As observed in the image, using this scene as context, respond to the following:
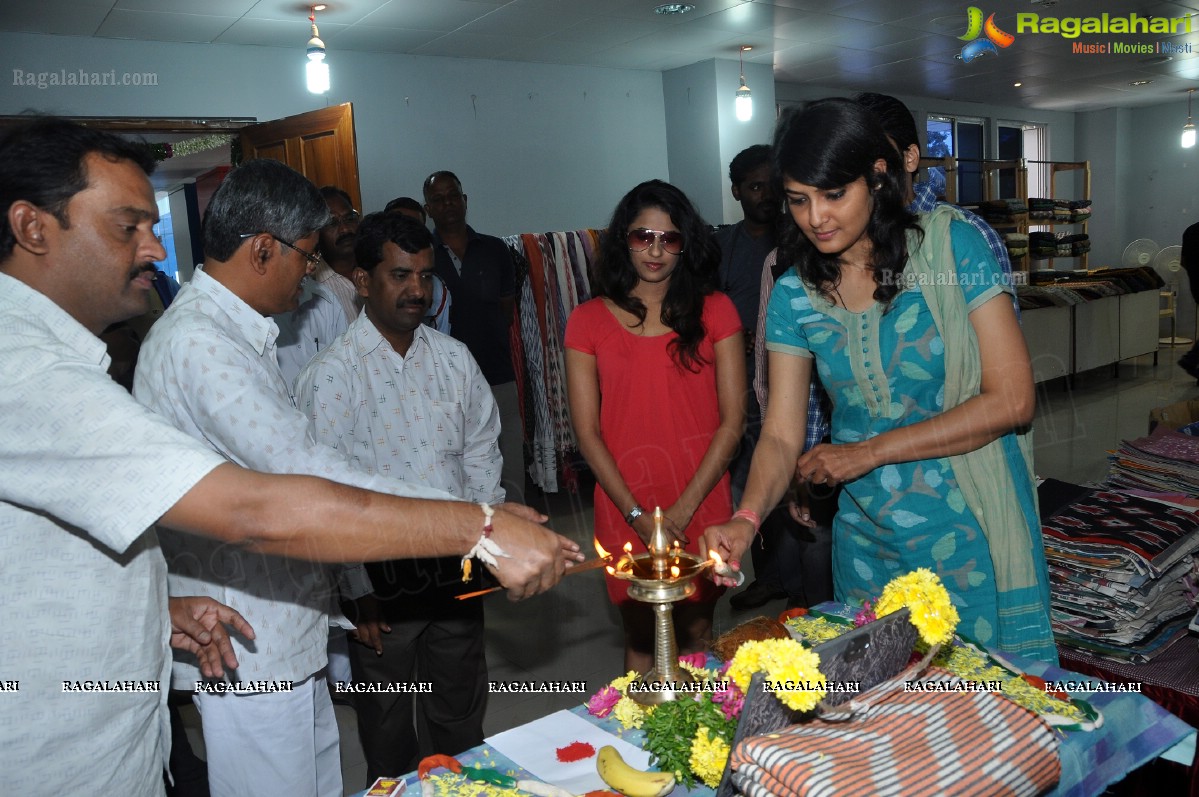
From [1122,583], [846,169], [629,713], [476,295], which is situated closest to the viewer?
[629,713]

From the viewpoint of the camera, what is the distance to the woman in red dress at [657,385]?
8.78ft

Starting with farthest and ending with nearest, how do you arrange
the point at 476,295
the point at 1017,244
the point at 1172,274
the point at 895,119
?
1. the point at 1172,274
2. the point at 1017,244
3. the point at 476,295
4. the point at 895,119

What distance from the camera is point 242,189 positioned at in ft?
6.45

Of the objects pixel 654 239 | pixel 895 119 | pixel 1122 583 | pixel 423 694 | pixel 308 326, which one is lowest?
pixel 423 694

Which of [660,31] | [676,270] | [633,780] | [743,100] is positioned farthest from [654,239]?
[743,100]

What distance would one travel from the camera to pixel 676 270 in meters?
2.74

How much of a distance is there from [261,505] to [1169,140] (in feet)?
58.1

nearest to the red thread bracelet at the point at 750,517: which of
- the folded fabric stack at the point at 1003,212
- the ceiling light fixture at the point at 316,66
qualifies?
the ceiling light fixture at the point at 316,66

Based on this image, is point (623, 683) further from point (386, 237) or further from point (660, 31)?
point (660, 31)

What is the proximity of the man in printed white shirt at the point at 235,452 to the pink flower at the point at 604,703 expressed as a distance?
617mm

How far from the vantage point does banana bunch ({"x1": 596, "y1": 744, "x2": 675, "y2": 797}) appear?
4.21 ft

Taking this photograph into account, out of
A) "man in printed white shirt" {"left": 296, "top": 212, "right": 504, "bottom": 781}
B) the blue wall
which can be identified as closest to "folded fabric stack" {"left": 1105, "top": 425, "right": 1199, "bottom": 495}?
"man in printed white shirt" {"left": 296, "top": 212, "right": 504, "bottom": 781}

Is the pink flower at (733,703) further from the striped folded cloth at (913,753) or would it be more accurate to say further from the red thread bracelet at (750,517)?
the red thread bracelet at (750,517)

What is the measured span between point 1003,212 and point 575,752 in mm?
10035
